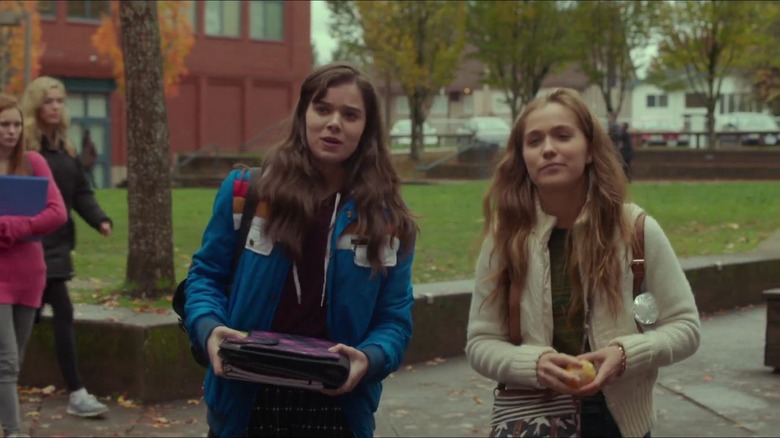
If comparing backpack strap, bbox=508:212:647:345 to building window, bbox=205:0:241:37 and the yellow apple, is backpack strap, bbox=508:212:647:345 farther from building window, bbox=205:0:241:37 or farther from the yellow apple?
building window, bbox=205:0:241:37

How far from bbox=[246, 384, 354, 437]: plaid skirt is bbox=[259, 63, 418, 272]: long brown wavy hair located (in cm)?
41

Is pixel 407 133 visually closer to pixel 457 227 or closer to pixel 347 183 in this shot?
pixel 457 227

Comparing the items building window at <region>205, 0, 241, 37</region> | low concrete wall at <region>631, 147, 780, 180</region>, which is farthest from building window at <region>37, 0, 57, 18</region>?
low concrete wall at <region>631, 147, 780, 180</region>

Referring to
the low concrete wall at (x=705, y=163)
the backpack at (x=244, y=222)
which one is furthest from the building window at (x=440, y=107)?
the backpack at (x=244, y=222)

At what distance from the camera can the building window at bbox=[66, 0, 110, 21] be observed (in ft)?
149

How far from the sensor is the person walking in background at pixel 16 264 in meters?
6.46

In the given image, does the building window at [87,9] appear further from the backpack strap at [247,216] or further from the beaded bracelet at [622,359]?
the beaded bracelet at [622,359]

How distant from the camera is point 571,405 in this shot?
345 centimetres

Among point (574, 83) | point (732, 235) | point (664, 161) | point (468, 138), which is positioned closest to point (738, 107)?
point (574, 83)

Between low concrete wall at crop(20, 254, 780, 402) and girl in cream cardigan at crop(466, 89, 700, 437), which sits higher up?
girl in cream cardigan at crop(466, 89, 700, 437)

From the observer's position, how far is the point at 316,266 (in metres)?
3.71

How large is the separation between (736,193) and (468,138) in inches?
1042

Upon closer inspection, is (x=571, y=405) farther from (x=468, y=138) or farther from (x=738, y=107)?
(x=738, y=107)

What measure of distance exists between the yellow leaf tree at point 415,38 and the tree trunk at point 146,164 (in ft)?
111
